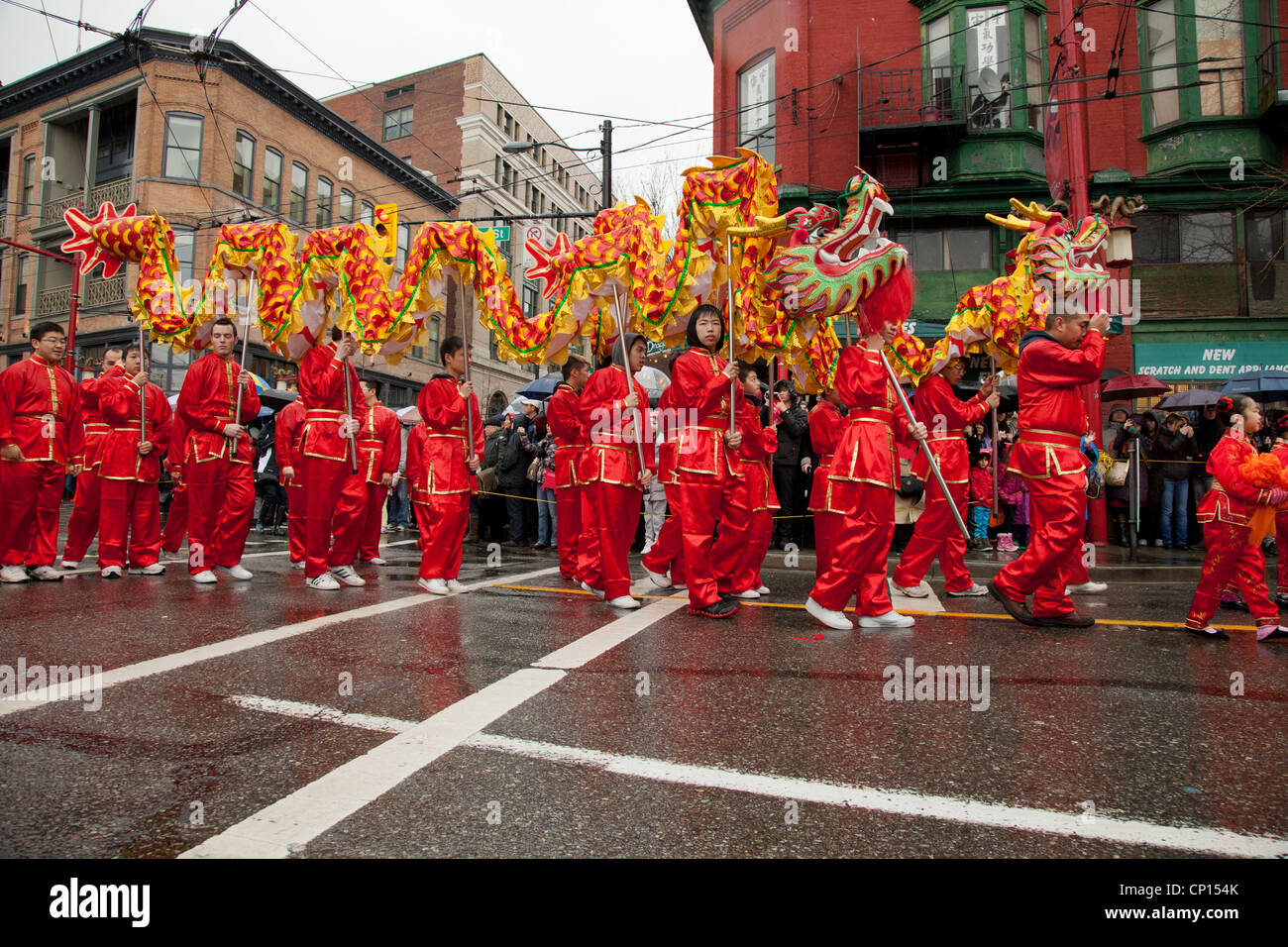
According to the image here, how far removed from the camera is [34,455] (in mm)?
7020

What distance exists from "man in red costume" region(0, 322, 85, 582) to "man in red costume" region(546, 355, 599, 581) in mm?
4205

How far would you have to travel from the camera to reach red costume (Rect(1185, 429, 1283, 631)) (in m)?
5.01

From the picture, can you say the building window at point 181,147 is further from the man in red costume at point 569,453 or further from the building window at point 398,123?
the man in red costume at point 569,453

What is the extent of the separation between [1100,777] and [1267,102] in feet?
63.6

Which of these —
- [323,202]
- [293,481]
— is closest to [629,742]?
[293,481]

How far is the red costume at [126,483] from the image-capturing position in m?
7.54

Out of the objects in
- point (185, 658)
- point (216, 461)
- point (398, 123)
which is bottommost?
point (185, 658)

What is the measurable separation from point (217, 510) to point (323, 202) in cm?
2736

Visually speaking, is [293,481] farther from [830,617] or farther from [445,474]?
[830,617]

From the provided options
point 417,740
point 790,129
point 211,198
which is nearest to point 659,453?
point 417,740

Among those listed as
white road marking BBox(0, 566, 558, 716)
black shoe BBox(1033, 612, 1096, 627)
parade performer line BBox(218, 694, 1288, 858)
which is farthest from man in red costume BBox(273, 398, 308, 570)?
black shoe BBox(1033, 612, 1096, 627)

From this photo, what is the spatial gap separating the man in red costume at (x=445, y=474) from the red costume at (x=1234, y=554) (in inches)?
206

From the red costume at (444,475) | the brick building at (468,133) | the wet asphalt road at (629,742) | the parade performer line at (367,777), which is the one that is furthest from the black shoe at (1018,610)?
the brick building at (468,133)

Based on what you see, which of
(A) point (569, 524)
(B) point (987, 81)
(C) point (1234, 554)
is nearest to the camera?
(C) point (1234, 554)
